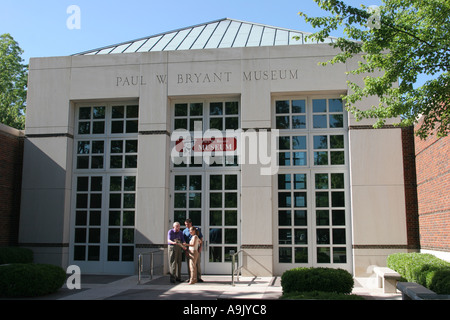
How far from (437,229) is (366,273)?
8.45ft

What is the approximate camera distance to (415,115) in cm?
1012

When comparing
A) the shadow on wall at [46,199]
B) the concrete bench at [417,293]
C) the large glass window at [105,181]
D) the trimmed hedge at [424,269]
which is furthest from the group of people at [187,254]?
the concrete bench at [417,293]

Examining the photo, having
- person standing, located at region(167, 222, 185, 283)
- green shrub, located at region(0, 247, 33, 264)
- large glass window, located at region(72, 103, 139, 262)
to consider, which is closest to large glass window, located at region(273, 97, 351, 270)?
person standing, located at region(167, 222, 185, 283)

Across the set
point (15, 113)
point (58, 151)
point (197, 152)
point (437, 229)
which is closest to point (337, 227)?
point (437, 229)

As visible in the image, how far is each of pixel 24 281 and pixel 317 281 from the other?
20.9 feet

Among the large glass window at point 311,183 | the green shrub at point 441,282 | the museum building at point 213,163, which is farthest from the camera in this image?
the large glass window at point 311,183

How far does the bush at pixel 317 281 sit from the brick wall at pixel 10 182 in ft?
33.7

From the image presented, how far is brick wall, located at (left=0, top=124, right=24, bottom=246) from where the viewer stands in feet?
51.5

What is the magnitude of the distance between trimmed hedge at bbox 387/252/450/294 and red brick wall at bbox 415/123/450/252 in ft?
2.22

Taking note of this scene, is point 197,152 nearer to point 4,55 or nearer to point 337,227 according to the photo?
point 337,227

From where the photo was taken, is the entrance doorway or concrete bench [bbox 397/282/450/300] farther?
the entrance doorway

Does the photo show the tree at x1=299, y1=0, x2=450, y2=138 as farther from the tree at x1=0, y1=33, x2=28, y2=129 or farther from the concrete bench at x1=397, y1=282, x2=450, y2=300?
the tree at x1=0, y1=33, x2=28, y2=129

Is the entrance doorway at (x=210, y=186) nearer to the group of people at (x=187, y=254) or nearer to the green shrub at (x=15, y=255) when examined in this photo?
the group of people at (x=187, y=254)

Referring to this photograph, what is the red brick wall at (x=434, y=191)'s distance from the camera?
12.0m
